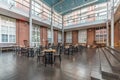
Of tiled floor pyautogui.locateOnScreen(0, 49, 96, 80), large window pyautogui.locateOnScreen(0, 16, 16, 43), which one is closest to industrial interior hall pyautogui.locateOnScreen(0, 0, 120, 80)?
large window pyautogui.locateOnScreen(0, 16, 16, 43)

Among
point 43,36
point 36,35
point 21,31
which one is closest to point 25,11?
point 21,31

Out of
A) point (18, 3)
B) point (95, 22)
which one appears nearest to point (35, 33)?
point (18, 3)

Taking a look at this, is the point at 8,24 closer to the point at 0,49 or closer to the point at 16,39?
the point at 16,39

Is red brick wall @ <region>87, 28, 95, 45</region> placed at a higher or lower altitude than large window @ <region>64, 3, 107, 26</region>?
lower

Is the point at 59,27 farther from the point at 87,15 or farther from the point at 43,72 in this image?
the point at 43,72

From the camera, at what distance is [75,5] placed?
60.9 feet

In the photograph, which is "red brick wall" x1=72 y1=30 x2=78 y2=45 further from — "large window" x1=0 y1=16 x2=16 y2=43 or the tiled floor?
the tiled floor

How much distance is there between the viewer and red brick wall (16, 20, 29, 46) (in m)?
13.0

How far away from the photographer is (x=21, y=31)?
13.5m

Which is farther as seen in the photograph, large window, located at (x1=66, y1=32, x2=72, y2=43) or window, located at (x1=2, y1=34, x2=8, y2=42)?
large window, located at (x1=66, y1=32, x2=72, y2=43)

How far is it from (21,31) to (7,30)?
6.17 ft

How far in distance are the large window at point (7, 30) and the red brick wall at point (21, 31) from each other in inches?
17.3

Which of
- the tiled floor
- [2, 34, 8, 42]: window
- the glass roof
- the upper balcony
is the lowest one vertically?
the tiled floor

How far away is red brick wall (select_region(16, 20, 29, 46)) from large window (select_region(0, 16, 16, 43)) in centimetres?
44
